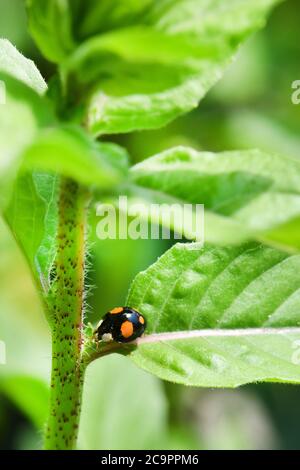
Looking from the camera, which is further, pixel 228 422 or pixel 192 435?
pixel 228 422

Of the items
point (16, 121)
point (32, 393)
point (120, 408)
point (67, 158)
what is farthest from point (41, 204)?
point (120, 408)

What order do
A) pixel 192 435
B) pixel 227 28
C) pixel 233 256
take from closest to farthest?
pixel 227 28, pixel 233 256, pixel 192 435

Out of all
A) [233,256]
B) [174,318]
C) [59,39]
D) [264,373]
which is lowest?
[264,373]

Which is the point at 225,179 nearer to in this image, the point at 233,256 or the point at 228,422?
the point at 233,256

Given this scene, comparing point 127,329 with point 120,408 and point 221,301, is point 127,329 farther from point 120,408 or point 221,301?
point 120,408

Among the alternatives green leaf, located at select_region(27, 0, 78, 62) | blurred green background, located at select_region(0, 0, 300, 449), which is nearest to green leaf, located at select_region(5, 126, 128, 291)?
green leaf, located at select_region(27, 0, 78, 62)
